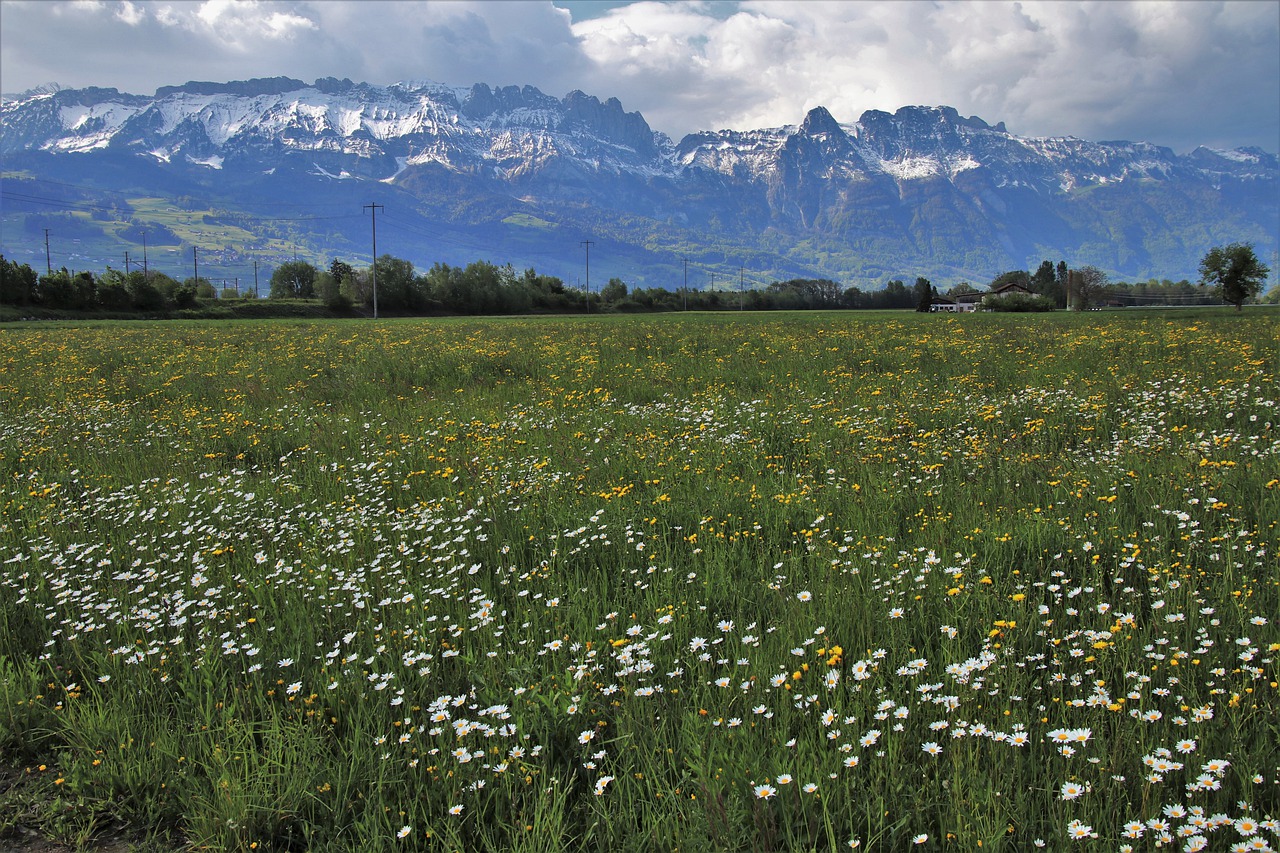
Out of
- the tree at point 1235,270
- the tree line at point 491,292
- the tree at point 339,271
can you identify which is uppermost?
the tree at point 339,271

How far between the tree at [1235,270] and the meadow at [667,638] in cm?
5921

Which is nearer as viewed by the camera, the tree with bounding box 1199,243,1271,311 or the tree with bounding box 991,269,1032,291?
the tree with bounding box 1199,243,1271,311

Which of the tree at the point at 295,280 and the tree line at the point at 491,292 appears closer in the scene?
the tree line at the point at 491,292

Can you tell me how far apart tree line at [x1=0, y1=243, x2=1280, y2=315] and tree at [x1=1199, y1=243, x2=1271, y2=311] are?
0.08 metres

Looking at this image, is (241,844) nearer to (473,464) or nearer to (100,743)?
(100,743)

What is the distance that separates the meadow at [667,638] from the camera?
2.77m

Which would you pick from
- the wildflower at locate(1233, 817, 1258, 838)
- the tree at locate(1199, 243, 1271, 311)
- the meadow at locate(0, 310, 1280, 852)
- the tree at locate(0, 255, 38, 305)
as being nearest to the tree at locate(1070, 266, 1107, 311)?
the tree at locate(1199, 243, 1271, 311)

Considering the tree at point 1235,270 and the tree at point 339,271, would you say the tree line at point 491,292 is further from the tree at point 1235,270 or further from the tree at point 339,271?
the tree at point 339,271

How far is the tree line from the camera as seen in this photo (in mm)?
80062

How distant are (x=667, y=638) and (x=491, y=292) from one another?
114949 millimetres

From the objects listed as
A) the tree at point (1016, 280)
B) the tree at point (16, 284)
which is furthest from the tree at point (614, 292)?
the tree at point (1016, 280)

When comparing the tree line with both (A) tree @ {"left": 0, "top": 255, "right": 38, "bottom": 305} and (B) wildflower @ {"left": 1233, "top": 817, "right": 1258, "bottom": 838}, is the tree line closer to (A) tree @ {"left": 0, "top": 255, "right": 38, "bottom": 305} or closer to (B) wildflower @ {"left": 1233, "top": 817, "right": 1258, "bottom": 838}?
(A) tree @ {"left": 0, "top": 255, "right": 38, "bottom": 305}

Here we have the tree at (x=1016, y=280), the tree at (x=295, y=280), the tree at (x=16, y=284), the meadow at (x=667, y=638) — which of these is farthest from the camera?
the tree at (x=1016, y=280)

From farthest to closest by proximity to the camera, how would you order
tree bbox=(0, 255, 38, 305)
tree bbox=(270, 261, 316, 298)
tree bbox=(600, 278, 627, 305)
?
tree bbox=(600, 278, 627, 305) < tree bbox=(270, 261, 316, 298) < tree bbox=(0, 255, 38, 305)
